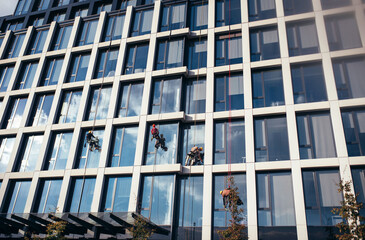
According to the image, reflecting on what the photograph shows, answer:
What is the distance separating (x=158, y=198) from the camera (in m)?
19.2

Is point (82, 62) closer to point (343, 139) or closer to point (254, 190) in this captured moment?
point (254, 190)

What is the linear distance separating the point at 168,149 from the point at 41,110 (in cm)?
1172

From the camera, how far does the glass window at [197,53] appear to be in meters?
23.2

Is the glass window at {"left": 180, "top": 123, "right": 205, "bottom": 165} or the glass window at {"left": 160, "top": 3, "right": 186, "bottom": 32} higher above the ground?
the glass window at {"left": 160, "top": 3, "right": 186, "bottom": 32}

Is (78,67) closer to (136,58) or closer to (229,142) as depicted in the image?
(136,58)

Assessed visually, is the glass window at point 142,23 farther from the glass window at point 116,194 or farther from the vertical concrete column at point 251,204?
the vertical concrete column at point 251,204

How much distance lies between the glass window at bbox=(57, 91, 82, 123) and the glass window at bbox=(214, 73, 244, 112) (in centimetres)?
1088

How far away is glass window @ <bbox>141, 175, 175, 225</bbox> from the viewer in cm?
1869

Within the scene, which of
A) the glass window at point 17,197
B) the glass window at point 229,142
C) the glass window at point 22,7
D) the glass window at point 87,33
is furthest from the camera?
the glass window at point 22,7

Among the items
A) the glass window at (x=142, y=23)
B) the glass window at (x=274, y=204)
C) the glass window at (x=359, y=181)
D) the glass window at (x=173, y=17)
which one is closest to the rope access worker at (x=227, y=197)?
the glass window at (x=274, y=204)

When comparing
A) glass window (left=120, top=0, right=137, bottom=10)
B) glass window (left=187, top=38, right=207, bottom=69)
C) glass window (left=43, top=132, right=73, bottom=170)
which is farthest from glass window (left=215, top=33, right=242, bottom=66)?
glass window (left=43, top=132, right=73, bottom=170)

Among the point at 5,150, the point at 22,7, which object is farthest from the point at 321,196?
the point at 22,7

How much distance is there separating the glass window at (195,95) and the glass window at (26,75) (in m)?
14.2

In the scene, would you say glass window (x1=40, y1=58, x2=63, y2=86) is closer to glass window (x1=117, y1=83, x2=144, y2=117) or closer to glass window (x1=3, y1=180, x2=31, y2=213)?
glass window (x1=117, y1=83, x2=144, y2=117)
